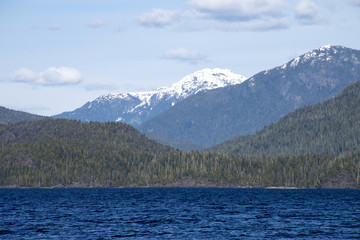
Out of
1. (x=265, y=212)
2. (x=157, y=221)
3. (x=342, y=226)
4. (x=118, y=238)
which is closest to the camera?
(x=118, y=238)

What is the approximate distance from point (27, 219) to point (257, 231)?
2211 inches

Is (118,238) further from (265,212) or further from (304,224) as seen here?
(265,212)

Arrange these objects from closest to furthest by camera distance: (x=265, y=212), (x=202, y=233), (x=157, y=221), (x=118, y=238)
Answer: (x=118, y=238) → (x=202, y=233) → (x=157, y=221) → (x=265, y=212)

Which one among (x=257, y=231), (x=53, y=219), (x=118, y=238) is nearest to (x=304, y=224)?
(x=257, y=231)

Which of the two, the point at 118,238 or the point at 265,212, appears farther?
the point at 265,212

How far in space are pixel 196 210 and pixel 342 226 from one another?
176 ft

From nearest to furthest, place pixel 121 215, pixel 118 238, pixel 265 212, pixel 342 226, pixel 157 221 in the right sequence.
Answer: pixel 118 238 → pixel 342 226 → pixel 157 221 → pixel 121 215 → pixel 265 212

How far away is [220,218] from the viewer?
454 ft

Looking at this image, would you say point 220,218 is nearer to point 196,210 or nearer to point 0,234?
point 196,210

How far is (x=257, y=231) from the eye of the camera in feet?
363

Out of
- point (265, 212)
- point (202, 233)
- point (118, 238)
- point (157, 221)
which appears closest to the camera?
point (118, 238)

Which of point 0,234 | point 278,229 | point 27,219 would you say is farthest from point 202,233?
point 27,219

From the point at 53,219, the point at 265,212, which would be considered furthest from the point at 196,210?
the point at 53,219

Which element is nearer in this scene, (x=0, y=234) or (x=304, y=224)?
(x=0, y=234)
